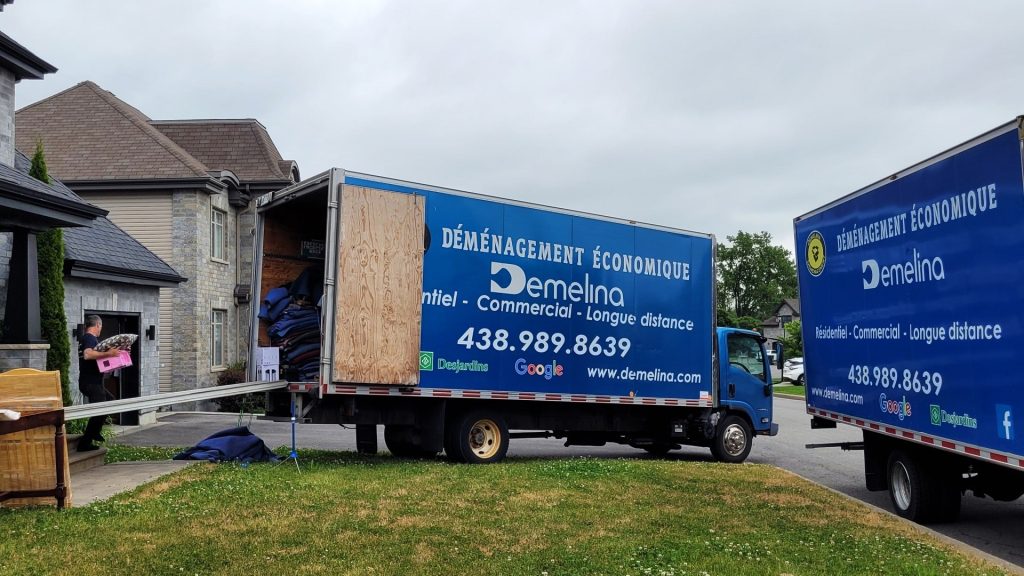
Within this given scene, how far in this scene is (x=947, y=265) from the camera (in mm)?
7680

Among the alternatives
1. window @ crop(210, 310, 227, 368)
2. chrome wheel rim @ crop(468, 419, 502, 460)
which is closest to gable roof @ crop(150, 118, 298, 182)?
window @ crop(210, 310, 227, 368)

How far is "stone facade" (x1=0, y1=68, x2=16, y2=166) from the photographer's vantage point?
14.5m

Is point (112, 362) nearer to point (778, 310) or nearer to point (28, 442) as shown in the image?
point (28, 442)

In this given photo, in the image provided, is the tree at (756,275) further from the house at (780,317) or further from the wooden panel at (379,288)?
the wooden panel at (379,288)

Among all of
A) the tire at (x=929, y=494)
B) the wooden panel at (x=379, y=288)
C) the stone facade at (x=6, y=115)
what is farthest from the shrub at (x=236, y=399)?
the tire at (x=929, y=494)

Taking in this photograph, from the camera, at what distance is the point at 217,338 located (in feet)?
82.2

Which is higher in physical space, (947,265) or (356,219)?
(356,219)

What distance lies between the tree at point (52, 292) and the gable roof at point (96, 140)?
7988 millimetres

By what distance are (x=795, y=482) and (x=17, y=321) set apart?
9.95m

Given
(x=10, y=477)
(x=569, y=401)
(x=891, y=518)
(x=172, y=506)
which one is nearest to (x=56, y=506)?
(x=10, y=477)

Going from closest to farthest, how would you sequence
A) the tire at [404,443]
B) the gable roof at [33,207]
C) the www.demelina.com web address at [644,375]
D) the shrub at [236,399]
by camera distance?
the gable roof at [33,207] → the tire at [404,443] → the www.demelina.com web address at [644,375] → the shrub at [236,399]

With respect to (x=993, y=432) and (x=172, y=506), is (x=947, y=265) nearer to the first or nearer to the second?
(x=993, y=432)

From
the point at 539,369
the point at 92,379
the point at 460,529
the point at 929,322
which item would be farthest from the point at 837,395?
the point at 92,379

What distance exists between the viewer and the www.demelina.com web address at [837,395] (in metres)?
9.70
